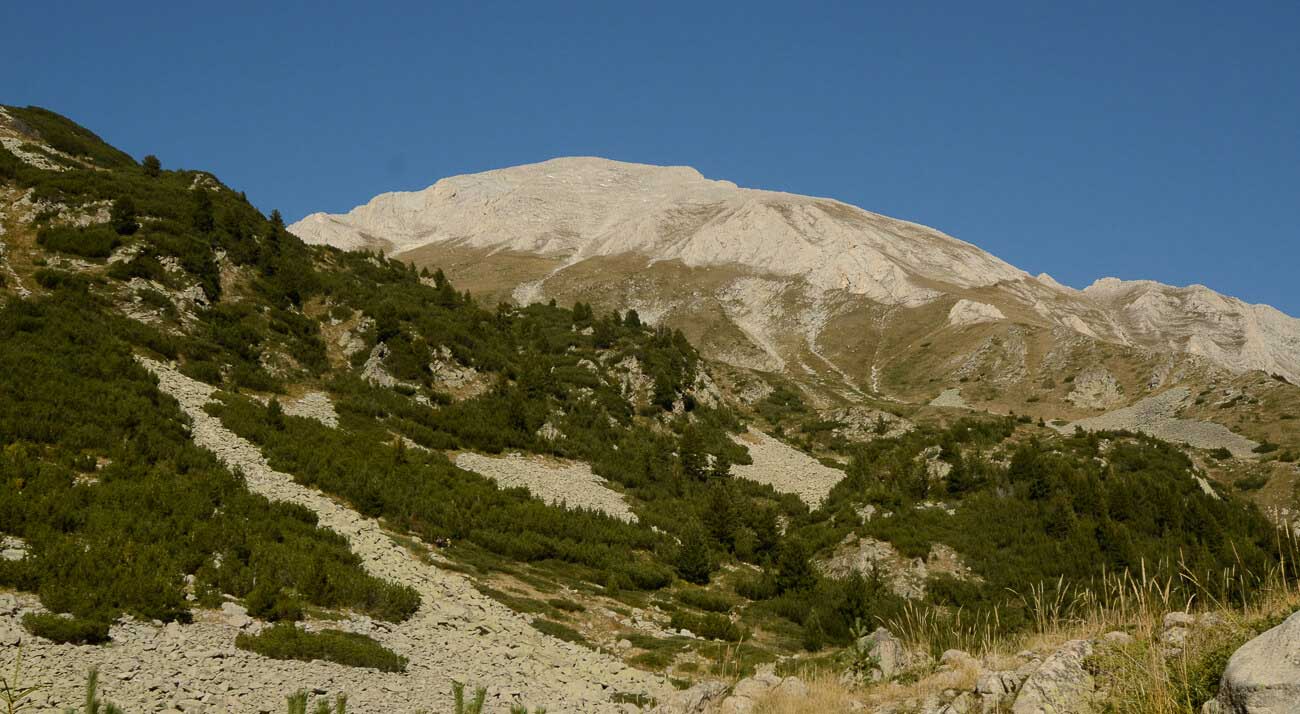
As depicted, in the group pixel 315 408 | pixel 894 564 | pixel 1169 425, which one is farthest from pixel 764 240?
pixel 894 564

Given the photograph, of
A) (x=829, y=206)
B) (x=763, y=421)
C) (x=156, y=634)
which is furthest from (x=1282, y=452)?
(x=829, y=206)

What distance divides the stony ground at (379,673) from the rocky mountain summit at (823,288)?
82.2m

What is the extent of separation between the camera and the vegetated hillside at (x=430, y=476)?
15188 millimetres

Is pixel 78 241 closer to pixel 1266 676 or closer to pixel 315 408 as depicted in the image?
pixel 315 408

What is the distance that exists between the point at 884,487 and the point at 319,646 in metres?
23.1

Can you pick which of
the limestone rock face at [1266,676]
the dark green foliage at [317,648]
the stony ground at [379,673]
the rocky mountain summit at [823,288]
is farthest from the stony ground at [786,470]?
the rocky mountain summit at [823,288]

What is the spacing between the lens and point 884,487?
98.6 feet

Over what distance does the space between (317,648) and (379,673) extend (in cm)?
114

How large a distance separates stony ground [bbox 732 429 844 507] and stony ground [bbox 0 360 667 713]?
69.4 feet

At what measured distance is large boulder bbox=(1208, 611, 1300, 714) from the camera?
4.06 metres

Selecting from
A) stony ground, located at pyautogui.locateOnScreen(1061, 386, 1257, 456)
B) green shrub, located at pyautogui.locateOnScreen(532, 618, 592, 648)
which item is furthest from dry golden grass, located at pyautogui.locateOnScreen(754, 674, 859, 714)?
stony ground, located at pyautogui.locateOnScreen(1061, 386, 1257, 456)

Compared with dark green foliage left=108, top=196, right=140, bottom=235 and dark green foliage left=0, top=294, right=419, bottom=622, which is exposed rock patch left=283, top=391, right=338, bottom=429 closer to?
dark green foliage left=0, top=294, right=419, bottom=622

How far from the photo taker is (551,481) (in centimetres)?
3017

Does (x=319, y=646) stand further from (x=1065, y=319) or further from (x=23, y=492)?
(x=1065, y=319)
